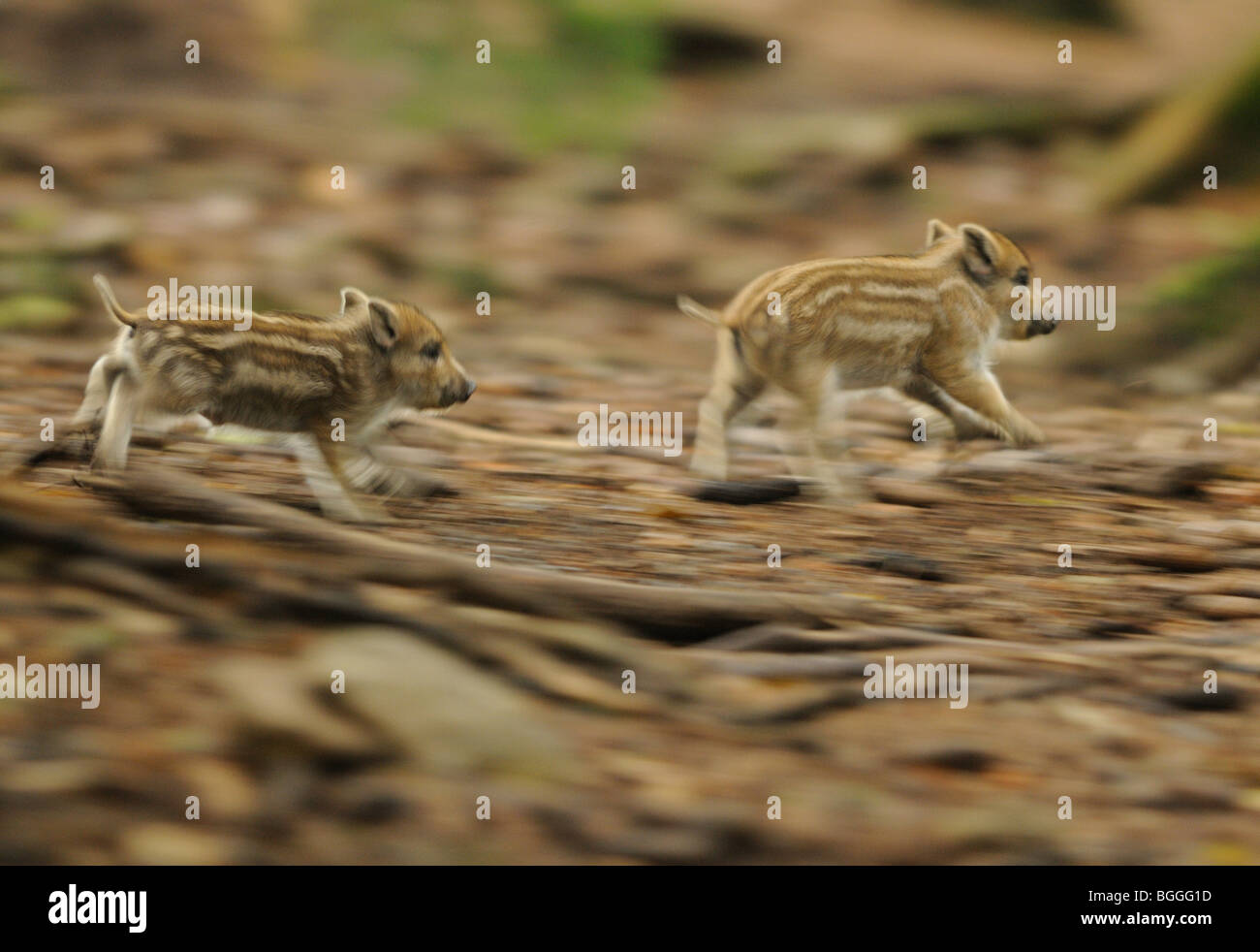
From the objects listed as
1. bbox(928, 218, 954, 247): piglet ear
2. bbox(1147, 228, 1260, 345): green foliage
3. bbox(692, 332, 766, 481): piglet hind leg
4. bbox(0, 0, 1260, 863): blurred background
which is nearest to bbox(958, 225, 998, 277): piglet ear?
bbox(928, 218, 954, 247): piglet ear

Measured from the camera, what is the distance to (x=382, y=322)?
5.82 meters

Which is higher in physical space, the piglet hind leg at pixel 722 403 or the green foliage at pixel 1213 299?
the green foliage at pixel 1213 299

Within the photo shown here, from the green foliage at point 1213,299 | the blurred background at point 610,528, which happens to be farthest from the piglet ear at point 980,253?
the green foliage at point 1213,299

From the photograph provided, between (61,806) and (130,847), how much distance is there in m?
0.19

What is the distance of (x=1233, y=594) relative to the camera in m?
5.18

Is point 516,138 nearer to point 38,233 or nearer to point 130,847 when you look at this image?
point 38,233

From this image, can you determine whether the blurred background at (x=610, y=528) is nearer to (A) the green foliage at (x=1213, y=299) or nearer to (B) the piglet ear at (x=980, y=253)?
(A) the green foliage at (x=1213, y=299)

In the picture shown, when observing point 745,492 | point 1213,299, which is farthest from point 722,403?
point 1213,299

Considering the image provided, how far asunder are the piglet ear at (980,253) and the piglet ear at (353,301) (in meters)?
2.62

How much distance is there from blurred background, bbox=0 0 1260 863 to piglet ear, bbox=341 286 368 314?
2.26 ft

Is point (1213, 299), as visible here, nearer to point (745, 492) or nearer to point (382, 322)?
point (745, 492)

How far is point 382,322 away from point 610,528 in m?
1.19

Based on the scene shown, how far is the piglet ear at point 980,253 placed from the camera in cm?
670
